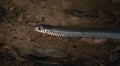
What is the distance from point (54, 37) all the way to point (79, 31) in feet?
2.41

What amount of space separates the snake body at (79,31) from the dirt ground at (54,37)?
117 mm

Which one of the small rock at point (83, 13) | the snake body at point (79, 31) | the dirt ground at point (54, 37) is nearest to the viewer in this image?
the dirt ground at point (54, 37)

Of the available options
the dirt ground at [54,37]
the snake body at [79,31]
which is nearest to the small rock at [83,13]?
the dirt ground at [54,37]

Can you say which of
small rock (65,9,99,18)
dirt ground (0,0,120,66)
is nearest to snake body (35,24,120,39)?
dirt ground (0,0,120,66)

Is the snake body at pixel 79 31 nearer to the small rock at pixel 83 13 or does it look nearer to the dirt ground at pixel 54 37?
the dirt ground at pixel 54 37

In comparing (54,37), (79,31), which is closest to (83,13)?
(79,31)

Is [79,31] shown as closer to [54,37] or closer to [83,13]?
[54,37]

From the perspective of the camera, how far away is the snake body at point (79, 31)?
6820mm

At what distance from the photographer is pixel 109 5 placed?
8539 mm

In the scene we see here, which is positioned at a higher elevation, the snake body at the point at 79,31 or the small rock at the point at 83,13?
the small rock at the point at 83,13

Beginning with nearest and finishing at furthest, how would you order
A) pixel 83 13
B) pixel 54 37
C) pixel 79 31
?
pixel 79 31 < pixel 54 37 < pixel 83 13

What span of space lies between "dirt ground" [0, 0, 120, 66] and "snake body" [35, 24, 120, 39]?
4.6 inches

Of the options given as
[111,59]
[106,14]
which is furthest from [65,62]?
[106,14]

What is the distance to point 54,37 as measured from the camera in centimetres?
712
